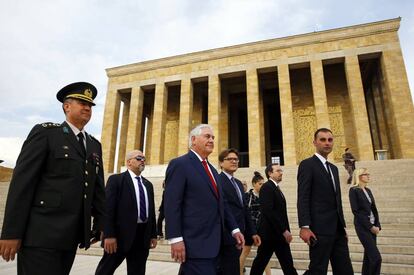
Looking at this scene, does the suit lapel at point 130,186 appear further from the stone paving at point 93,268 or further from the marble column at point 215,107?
the marble column at point 215,107

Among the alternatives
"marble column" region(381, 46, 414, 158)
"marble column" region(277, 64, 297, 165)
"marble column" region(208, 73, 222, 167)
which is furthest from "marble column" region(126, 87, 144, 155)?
"marble column" region(381, 46, 414, 158)

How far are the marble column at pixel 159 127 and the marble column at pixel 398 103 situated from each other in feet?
52.7

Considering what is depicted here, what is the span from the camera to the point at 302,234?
9.77 ft

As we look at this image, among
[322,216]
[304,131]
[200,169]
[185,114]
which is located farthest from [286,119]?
[200,169]

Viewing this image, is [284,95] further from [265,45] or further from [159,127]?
[159,127]

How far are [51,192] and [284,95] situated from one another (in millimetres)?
18938

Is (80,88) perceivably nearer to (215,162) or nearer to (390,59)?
(215,162)

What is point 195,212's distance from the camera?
239 centimetres

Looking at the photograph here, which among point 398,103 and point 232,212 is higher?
point 398,103

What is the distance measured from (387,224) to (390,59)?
50.2 feet

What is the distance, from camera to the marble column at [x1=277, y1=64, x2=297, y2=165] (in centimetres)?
1823

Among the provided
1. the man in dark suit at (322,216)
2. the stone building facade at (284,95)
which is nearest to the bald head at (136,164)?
the man in dark suit at (322,216)

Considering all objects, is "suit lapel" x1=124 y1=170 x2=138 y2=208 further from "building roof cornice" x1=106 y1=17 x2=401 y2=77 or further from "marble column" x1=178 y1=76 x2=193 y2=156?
"building roof cornice" x1=106 y1=17 x2=401 y2=77

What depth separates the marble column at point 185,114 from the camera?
2081 cm
